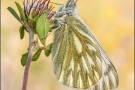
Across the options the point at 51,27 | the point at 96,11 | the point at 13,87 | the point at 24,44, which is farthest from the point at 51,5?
the point at 96,11

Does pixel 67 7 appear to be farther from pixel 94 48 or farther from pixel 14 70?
pixel 14 70

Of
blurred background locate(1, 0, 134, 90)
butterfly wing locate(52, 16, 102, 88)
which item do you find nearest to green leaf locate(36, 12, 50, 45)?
butterfly wing locate(52, 16, 102, 88)

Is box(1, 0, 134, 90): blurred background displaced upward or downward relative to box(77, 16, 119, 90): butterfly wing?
upward

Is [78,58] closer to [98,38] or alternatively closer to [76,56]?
[76,56]

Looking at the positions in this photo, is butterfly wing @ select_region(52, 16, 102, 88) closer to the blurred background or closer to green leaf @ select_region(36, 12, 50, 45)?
green leaf @ select_region(36, 12, 50, 45)

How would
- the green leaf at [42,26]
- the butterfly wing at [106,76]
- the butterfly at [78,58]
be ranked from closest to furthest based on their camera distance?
the green leaf at [42,26] → the butterfly at [78,58] → the butterfly wing at [106,76]

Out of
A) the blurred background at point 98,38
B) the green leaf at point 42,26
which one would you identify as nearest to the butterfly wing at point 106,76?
the green leaf at point 42,26

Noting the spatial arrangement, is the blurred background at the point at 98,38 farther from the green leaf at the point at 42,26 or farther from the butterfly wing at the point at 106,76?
the green leaf at the point at 42,26
